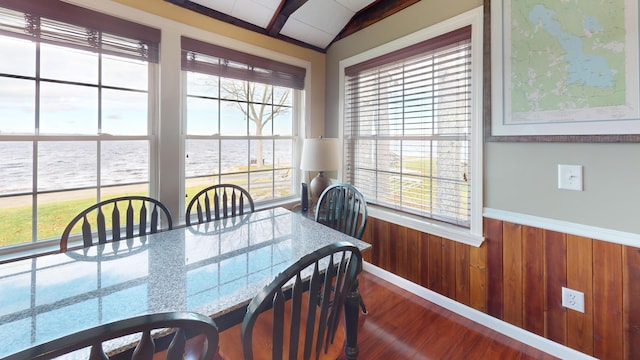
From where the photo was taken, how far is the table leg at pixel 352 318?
1.36m

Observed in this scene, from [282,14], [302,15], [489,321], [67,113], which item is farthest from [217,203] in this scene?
[489,321]

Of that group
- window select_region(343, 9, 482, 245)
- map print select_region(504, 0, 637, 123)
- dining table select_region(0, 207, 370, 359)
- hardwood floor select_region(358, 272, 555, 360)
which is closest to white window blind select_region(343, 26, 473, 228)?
window select_region(343, 9, 482, 245)

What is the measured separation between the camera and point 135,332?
57 centimetres

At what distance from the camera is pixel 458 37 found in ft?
6.49

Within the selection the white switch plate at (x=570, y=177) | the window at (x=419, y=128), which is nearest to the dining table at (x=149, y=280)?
the window at (x=419, y=128)

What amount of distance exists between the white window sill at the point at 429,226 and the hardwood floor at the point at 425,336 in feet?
1.90

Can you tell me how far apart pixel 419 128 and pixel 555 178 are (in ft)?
3.16

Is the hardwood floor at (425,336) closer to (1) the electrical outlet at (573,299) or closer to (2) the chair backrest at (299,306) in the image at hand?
(1) the electrical outlet at (573,299)

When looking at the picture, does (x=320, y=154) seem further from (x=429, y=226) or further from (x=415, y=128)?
(x=429, y=226)

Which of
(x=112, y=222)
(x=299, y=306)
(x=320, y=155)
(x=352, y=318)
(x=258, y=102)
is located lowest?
(x=352, y=318)

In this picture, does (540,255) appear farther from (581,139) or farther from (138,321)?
(138,321)

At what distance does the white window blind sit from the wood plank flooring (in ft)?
2.37

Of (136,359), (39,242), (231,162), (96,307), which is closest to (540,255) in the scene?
(136,359)

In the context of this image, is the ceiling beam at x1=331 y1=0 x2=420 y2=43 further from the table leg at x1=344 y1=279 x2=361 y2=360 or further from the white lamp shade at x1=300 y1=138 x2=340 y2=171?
the table leg at x1=344 y1=279 x2=361 y2=360
